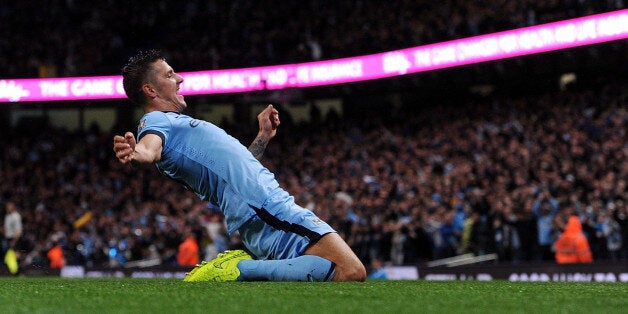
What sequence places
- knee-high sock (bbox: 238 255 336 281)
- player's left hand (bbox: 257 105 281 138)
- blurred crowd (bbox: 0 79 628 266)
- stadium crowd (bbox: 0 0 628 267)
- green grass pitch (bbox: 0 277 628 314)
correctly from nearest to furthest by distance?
1. green grass pitch (bbox: 0 277 628 314)
2. knee-high sock (bbox: 238 255 336 281)
3. player's left hand (bbox: 257 105 281 138)
4. blurred crowd (bbox: 0 79 628 266)
5. stadium crowd (bbox: 0 0 628 267)

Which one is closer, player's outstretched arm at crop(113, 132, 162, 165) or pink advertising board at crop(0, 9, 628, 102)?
player's outstretched arm at crop(113, 132, 162, 165)

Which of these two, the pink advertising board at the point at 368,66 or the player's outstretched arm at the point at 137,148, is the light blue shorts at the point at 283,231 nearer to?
the player's outstretched arm at the point at 137,148

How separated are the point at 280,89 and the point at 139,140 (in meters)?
19.3

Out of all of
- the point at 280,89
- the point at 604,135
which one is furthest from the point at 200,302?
the point at 280,89

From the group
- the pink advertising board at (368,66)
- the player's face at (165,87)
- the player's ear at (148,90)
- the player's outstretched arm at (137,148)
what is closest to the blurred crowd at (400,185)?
the pink advertising board at (368,66)

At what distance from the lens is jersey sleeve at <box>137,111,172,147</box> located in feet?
16.7

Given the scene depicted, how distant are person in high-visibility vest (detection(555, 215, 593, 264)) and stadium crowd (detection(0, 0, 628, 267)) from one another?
13.8 inches

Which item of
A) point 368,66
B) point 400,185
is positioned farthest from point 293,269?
point 368,66

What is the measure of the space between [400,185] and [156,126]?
1298cm

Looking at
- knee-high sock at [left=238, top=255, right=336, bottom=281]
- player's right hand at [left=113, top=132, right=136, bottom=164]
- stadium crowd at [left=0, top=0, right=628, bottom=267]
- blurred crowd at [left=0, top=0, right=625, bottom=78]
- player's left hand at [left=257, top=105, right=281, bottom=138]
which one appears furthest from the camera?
blurred crowd at [left=0, top=0, right=625, bottom=78]

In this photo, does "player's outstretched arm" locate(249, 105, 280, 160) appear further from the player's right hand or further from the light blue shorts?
the player's right hand

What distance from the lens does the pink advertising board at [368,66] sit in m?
17.8

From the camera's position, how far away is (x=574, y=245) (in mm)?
12906

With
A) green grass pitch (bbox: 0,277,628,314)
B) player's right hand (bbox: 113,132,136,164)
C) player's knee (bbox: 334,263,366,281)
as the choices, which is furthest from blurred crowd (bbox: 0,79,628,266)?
player's right hand (bbox: 113,132,136,164)
